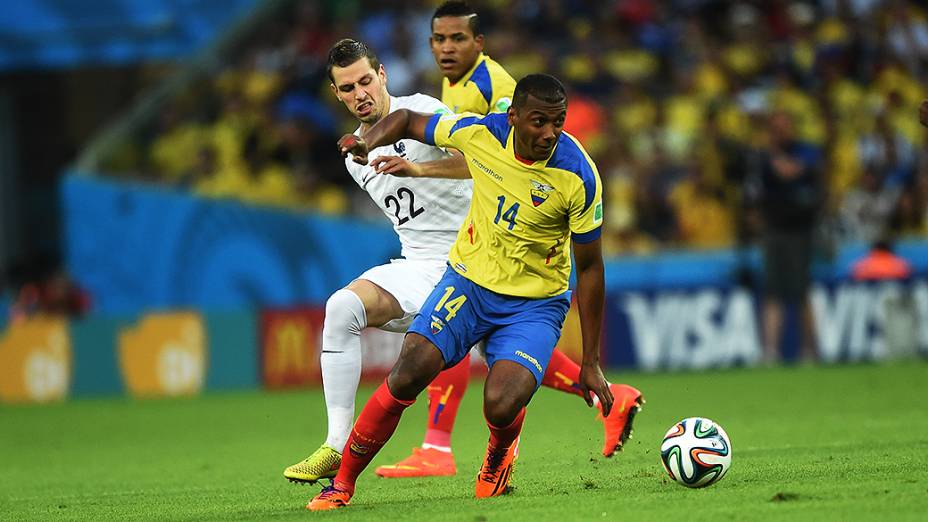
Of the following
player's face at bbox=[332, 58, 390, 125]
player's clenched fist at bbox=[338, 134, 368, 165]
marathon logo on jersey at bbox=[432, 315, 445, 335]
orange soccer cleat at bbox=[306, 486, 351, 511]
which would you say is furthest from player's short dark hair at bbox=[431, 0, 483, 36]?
orange soccer cleat at bbox=[306, 486, 351, 511]

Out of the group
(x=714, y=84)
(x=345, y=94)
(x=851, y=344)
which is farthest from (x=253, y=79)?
(x=345, y=94)

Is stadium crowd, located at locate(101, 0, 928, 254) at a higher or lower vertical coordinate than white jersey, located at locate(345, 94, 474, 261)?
higher

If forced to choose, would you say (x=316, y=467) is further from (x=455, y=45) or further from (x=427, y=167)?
(x=455, y=45)

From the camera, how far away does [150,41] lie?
863 inches

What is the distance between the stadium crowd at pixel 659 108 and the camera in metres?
16.4

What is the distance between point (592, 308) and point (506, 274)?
0.44 meters

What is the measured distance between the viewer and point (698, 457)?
665 cm

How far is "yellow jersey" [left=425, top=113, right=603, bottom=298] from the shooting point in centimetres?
657

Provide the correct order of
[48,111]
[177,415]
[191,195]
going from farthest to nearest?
[48,111], [191,195], [177,415]

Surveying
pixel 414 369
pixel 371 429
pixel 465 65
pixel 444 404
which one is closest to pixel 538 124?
pixel 414 369

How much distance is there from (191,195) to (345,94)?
506 inches

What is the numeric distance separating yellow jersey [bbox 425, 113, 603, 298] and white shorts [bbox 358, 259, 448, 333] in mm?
658

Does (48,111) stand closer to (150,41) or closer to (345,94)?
(150,41)

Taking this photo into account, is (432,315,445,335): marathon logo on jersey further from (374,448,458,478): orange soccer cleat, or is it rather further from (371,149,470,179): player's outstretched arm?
(374,448,458,478): orange soccer cleat
